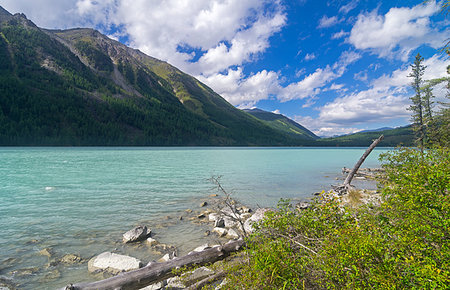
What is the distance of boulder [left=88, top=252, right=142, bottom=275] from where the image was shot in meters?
7.21

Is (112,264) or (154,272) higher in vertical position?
(154,272)

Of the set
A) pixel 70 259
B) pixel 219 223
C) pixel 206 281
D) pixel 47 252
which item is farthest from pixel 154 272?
pixel 219 223

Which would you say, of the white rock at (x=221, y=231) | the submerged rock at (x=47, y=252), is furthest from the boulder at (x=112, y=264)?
the white rock at (x=221, y=231)

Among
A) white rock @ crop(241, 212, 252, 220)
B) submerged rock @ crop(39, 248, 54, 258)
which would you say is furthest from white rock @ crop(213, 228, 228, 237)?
submerged rock @ crop(39, 248, 54, 258)

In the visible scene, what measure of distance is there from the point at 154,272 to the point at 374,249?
4867mm

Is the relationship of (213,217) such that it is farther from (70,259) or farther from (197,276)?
(70,259)

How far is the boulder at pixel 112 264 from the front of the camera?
721 cm

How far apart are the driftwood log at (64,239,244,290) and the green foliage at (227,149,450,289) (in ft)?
4.62

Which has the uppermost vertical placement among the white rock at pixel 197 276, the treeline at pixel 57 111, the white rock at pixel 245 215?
the treeline at pixel 57 111

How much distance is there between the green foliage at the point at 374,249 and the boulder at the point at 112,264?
4663 millimetres

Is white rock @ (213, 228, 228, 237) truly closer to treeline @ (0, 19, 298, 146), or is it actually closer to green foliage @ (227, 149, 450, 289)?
green foliage @ (227, 149, 450, 289)

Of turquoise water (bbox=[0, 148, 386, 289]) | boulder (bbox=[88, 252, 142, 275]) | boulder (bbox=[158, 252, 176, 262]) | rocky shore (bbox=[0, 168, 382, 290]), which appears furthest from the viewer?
boulder (bbox=[158, 252, 176, 262])

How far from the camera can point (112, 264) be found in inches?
291

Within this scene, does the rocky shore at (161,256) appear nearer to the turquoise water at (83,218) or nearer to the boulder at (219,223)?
the boulder at (219,223)
